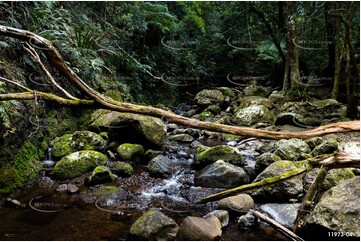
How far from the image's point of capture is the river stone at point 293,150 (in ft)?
20.3

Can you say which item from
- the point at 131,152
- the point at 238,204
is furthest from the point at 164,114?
the point at 131,152

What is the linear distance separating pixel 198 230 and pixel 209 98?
10.5 m

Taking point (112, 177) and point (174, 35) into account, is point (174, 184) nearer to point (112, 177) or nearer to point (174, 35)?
point (112, 177)

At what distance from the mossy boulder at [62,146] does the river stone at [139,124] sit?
1005 mm

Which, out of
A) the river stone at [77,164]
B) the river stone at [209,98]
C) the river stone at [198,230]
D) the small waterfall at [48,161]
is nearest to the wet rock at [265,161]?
the river stone at [198,230]

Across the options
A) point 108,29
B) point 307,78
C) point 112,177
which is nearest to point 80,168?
point 112,177

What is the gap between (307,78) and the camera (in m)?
13.6

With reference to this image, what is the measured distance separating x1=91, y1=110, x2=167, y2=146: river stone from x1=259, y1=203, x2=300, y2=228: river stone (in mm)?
3436

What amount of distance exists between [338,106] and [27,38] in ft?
33.7

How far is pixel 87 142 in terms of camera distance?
661cm

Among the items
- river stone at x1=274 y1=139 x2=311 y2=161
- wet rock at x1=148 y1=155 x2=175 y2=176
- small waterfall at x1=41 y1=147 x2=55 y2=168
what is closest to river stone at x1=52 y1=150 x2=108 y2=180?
small waterfall at x1=41 y1=147 x2=55 y2=168

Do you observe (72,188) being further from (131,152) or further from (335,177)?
(335,177)

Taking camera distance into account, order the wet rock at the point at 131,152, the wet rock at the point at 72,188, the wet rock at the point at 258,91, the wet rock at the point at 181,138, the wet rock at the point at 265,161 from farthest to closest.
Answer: the wet rock at the point at 258,91 → the wet rock at the point at 181,138 → the wet rock at the point at 131,152 → the wet rock at the point at 265,161 → the wet rock at the point at 72,188

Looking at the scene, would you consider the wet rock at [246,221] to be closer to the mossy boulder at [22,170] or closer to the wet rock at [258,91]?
the mossy boulder at [22,170]
